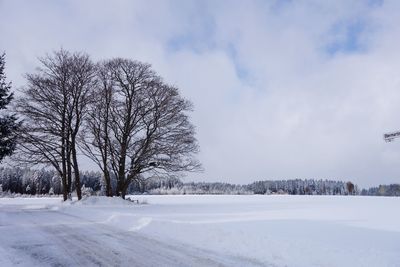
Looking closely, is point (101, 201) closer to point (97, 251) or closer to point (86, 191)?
point (97, 251)

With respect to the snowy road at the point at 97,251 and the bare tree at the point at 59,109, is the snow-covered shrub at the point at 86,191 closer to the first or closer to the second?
the bare tree at the point at 59,109

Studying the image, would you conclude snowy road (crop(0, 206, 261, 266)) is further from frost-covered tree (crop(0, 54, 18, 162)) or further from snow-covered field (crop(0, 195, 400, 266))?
frost-covered tree (crop(0, 54, 18, 162))

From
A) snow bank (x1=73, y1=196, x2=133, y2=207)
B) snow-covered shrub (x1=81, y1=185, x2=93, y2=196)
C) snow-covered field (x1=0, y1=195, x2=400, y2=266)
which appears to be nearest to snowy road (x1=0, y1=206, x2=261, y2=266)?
snow-covered field (x1=0, y1=195, x2=400, y2=266)

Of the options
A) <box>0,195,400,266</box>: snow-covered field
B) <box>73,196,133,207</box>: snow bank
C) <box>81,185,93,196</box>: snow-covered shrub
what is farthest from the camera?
<box>81,185,93,196</box>: snow-covered shrub

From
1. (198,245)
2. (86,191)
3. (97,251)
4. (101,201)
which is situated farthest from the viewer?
(86,191)

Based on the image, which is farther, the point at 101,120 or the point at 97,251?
the point at 101,120

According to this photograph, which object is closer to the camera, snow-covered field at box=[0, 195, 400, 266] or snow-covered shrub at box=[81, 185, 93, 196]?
snow-covered field at box=[0, 195, 400, 266]

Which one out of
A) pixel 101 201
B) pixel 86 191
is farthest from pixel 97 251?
pixel 86 191

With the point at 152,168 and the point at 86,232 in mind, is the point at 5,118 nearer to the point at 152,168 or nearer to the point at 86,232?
the point at 152,168

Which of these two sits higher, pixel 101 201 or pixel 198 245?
pixel 101 201

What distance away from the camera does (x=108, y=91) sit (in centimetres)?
2873

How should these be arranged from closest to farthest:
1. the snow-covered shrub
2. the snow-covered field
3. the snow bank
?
the snow-covered field
the snow bank
the snow-covered shrub

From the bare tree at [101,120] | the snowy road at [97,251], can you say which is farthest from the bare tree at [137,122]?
the snowy road at [97,251]

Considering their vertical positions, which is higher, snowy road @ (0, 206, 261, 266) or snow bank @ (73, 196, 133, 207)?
snow bank @ (73, 196, 133, 207)
